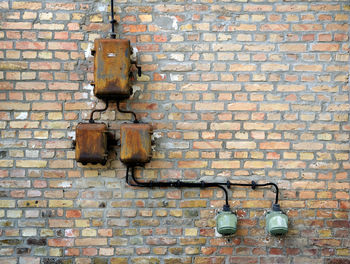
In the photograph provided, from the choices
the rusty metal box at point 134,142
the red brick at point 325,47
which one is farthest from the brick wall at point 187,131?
the rusty metal box at point 134,142

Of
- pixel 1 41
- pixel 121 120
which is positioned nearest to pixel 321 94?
pixel 121 120

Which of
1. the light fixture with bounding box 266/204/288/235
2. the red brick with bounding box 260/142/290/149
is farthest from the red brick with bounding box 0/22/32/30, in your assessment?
the light fixture with bounding box 266/204/288/235

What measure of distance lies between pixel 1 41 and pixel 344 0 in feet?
8.33

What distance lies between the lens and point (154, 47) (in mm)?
2332

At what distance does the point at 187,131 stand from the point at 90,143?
2.32 feet

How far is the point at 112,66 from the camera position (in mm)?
2178

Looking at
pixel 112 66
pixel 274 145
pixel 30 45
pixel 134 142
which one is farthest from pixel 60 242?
pixel 274 145

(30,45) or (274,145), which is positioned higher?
(30,45)

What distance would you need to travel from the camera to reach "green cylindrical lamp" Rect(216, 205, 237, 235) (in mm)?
2221

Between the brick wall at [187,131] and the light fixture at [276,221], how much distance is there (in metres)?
0.07

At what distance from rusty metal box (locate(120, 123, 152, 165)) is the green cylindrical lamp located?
2.32ft

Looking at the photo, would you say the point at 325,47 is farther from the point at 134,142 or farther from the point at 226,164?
the point at 134,142

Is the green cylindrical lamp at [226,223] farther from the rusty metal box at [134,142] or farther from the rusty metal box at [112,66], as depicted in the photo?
the rusty metal box at [112,66]

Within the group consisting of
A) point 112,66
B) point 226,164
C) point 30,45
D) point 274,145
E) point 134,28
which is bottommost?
point 226,164
